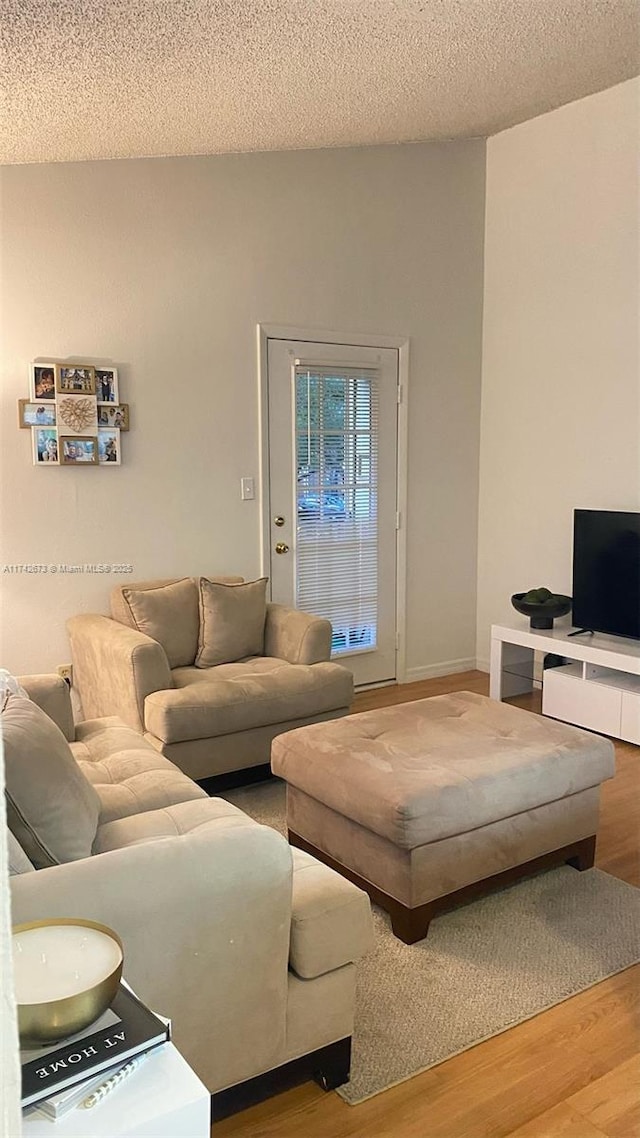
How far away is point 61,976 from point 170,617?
2.90 meters

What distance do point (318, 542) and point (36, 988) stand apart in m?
3.87

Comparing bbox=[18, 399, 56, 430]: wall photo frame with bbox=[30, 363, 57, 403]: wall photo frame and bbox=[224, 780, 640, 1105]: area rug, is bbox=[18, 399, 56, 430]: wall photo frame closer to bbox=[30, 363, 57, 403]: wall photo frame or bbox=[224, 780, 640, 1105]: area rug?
bbox=[30, 363, 57, 403]: wall photo frame

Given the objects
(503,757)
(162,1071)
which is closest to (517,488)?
(503,757)

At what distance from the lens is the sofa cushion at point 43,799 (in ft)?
5.92

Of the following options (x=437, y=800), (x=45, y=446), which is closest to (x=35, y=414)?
(x=45, y=446)

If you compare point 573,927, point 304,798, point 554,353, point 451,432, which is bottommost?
point 573,927

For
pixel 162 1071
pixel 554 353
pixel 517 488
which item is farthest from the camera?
pixel 517 488

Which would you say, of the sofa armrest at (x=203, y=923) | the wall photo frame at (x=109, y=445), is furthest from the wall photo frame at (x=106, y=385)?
the sofa armrest at (x=203, y=923)

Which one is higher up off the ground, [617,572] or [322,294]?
[322,294]

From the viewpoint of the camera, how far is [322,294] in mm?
4781

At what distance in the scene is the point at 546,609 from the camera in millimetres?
4758

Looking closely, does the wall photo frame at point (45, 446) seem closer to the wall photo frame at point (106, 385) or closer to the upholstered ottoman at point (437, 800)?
the wall photo frame at point (106, 385)

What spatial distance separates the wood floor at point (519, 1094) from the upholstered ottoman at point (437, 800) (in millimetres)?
473

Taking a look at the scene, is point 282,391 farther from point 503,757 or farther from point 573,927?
point 573,927
